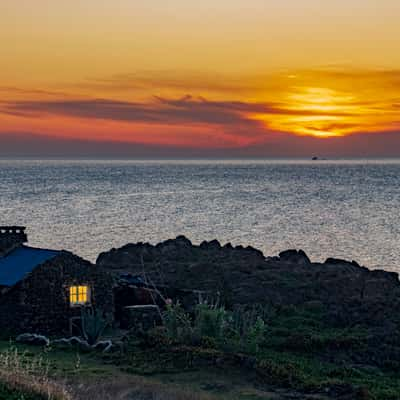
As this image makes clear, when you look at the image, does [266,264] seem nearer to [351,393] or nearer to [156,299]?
[156,299]

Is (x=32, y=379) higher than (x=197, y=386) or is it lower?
higher

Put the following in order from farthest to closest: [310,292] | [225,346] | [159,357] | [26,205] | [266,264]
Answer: [26,205]
[266,264]
[310,292]
[225,346]
[159,357]

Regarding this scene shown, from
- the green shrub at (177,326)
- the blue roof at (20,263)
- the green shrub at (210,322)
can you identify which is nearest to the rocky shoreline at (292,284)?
the green shrub at (177,326)

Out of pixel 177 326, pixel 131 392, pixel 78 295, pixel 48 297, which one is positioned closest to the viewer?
pixel 131 392

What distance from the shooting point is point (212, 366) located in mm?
23891

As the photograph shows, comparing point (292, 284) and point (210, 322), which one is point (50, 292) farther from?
point (292, 284)

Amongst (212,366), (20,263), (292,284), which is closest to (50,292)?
(20,263)

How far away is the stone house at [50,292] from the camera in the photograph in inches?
1190

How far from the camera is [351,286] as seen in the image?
144 ft

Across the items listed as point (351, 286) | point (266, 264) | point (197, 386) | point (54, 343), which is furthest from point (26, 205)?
point (197, 386)

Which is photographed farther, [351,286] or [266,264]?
[266,264]

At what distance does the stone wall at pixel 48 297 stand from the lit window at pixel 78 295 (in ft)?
0.58

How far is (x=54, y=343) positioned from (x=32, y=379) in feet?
41.1

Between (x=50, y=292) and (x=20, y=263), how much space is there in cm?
220
